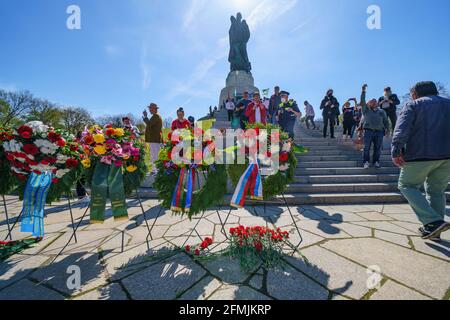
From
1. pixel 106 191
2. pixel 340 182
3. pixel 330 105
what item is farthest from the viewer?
pixel 330 105

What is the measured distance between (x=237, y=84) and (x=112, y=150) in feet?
70.0

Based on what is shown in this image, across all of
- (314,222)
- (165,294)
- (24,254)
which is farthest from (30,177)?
(314,222)

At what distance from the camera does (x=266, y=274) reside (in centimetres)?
220

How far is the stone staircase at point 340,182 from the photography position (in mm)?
5012

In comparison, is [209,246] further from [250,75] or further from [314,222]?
[250,75]

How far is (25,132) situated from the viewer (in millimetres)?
2510

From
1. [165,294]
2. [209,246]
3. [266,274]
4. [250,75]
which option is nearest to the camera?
[165,294]

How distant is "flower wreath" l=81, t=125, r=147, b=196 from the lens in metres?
2.70

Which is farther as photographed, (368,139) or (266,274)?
(368,139)

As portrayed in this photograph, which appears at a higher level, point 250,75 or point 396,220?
point 250,75

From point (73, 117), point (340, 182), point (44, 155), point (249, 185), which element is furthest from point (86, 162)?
point (73, 117)

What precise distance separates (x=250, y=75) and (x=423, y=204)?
2315cm

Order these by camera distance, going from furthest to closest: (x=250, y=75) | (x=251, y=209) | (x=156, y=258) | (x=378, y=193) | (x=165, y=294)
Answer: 1. (x=250, y=75)
2. (x=378, y=193)
3. (x=251, y=209)
4. (x=156, y=258)
5. (x=165, y=294)

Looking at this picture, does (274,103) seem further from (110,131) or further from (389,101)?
(110,131)
